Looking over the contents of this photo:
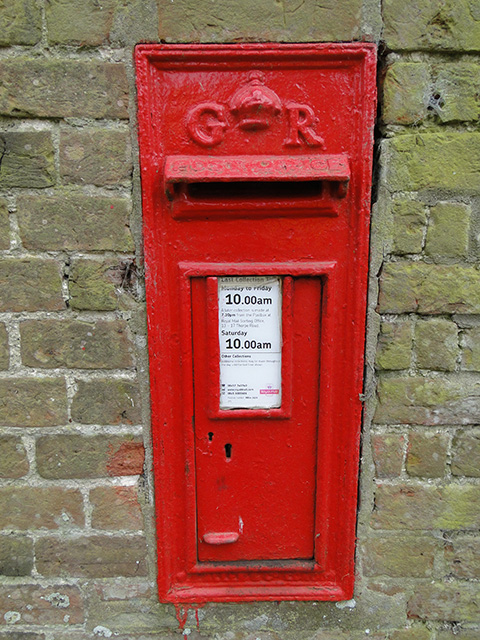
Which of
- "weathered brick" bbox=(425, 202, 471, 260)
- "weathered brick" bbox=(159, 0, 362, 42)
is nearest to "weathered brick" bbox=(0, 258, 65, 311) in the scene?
"weathered brick" bbox=(159, 0, 362, 42)

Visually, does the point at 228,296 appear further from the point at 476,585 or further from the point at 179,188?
the point at 476,585

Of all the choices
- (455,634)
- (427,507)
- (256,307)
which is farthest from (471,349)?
(455,634)

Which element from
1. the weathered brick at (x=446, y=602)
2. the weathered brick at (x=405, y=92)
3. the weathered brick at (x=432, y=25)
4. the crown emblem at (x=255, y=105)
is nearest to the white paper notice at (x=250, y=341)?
the crown emblem at (x=255, y=105)

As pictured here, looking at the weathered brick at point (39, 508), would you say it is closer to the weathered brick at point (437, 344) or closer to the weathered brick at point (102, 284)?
the weathered brick at point (102, 284)

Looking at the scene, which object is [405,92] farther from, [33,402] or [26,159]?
[33,402]

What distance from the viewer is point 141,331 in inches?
40.9

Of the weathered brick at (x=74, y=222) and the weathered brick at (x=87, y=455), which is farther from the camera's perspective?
the weathered brick at (x=87, y=455)

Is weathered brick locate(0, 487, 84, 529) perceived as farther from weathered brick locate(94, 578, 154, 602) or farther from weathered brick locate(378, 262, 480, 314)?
weathered brick locate(378, 262, 480, 314)

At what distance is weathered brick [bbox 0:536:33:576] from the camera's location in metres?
1.13

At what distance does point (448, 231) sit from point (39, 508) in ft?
3.96

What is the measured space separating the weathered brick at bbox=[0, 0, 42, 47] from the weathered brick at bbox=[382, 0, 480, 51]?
73cm

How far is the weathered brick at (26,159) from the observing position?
95cm

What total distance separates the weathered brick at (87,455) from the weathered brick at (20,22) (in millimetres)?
896

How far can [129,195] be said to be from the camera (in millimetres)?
977
